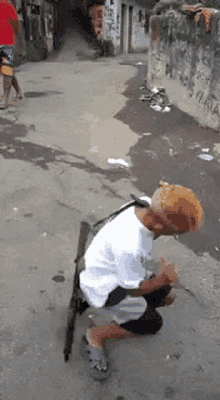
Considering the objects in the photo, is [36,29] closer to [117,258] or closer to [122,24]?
[122,24]

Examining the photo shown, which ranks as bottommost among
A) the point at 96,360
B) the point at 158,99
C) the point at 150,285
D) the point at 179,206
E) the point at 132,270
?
the point at 158,99

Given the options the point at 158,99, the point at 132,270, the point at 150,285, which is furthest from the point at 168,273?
the point at 158,99

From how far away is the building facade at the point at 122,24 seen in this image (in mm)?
17719

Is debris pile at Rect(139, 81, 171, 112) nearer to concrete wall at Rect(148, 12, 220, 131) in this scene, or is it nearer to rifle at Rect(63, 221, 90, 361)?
concrete wall at Rect(148, 12, 220, 131)

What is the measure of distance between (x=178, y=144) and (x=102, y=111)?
6.75ft

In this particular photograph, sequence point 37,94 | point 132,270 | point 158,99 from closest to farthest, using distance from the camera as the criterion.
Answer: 1. point 132,270
2. point 158,99
3. point 37,94

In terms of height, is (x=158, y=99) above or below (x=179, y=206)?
below

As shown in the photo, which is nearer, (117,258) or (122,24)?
(117,258)

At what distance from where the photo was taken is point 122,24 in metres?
18.9

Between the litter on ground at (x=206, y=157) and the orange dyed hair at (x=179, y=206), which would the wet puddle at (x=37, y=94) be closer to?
the litter on ground at (x=206, y=157)

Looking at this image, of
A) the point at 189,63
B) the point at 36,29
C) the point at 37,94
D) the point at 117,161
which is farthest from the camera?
the point at 36,29

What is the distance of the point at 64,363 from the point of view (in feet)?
6.82

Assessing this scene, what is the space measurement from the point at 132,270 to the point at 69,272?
113 cm

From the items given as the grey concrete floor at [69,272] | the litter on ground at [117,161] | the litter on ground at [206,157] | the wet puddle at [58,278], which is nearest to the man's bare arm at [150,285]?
the grey concrete floor at [69,272]
